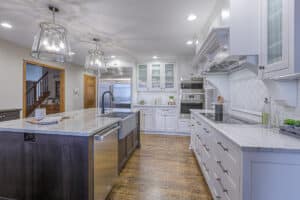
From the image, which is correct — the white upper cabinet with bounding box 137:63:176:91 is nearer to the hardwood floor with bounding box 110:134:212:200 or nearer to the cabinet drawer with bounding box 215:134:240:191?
the hardwood floor with bounding box 110:134:212:200

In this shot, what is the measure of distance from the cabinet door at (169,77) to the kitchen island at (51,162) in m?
4.12

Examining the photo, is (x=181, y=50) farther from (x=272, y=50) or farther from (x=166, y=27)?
(x=272, y=50)

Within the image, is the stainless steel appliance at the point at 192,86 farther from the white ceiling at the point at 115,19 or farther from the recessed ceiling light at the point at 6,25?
the recessed ceiling light at the point at 6,25

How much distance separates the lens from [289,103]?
1.51 meters

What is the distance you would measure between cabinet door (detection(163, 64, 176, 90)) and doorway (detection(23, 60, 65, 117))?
339 cm

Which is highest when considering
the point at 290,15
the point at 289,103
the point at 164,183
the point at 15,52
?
the point at 15,52

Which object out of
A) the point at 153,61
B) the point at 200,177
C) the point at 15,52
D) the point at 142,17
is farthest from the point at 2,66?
the point at 200,177

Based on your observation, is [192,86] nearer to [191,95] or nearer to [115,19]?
[191,95]

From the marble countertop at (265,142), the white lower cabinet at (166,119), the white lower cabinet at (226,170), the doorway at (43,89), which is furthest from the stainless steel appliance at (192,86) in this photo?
the doorway at (43,89)

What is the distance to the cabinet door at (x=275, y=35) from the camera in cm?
126

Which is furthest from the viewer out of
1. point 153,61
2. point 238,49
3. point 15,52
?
point 153,61

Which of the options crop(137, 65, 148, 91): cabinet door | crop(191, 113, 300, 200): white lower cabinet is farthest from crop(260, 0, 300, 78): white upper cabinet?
crop(137, 65, 148, 91): cabinet door

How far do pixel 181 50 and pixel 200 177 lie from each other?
330cm

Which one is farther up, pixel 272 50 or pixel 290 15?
pixel 290 15
